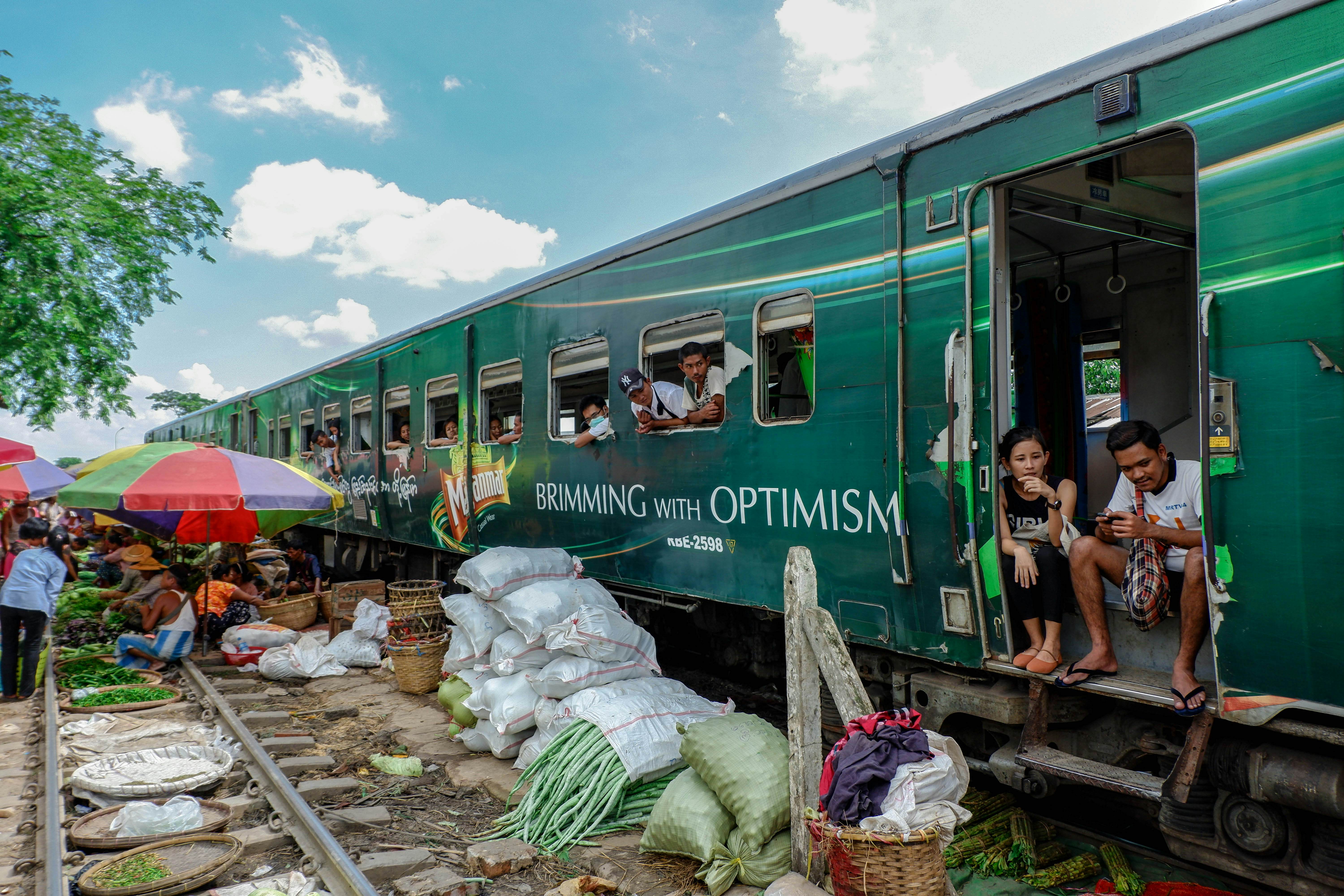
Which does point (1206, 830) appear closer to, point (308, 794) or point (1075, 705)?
point (1075, 705)

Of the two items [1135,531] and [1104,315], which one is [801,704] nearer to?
[1135,531]

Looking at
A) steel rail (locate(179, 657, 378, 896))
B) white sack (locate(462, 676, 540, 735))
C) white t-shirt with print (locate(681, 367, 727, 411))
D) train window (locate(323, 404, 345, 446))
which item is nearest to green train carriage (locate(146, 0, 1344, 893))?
white t-shirt with print (locate(681, 367, 727, 411))

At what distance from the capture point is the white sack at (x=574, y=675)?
4.73 m

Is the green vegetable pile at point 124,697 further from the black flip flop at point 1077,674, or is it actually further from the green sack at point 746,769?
the black flip flop at point 1077,674

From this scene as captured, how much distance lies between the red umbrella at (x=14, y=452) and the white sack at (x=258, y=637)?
8.91ft

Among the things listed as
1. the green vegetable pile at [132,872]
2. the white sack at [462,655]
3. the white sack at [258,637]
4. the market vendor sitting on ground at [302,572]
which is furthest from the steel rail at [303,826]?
the market vendor sitting on ground at [302,572]

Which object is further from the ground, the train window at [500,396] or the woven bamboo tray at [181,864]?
the train window at [500,396]

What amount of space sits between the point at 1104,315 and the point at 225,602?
28.3 feet

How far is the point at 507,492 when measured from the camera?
7.23 metres

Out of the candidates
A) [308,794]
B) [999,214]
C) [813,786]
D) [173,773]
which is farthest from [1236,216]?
[173,773]

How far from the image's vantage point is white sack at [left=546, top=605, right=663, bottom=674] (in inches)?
191

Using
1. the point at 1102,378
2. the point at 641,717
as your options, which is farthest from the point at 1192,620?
the point at 1102,378

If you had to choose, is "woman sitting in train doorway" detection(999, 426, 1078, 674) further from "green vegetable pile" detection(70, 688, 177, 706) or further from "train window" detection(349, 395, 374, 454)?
"train window" detection(349, 395, 374, 454)

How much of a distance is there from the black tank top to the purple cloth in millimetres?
1232
